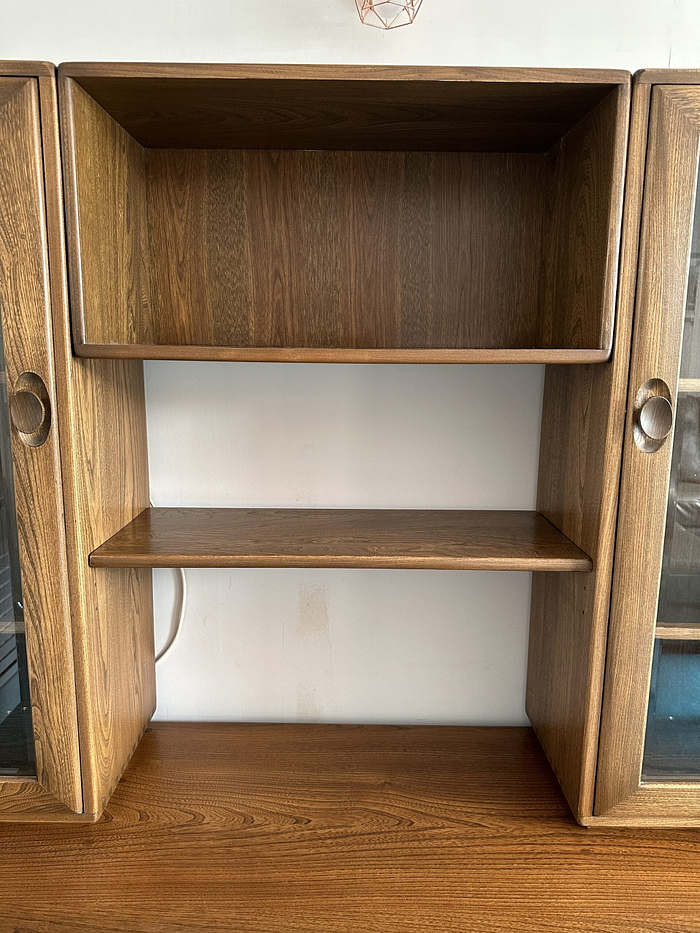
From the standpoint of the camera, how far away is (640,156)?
956 millimetres

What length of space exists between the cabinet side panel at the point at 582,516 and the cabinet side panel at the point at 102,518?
0.80m

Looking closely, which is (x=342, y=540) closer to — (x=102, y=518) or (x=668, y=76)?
(x=102, y=518)

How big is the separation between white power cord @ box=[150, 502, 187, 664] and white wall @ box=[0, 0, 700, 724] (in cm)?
2

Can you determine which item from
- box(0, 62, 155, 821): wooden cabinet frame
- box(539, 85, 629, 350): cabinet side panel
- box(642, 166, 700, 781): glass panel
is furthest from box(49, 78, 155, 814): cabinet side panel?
→ box(642, 166, 700, 781): glass panel

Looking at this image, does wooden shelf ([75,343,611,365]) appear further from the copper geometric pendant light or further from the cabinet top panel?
A: the copper geometric pendant light

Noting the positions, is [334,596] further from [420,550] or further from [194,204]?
[194,204]

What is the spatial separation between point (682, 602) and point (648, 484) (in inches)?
8.3

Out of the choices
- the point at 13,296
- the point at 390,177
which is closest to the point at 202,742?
the point at 13,296

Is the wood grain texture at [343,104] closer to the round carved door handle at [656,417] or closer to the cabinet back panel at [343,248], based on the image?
the cabinet back panel at [343,248]

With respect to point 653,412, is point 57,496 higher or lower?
lower

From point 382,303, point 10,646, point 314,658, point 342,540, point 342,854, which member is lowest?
point 342,854

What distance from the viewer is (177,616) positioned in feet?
4.80

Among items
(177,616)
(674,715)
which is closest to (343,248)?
(177,616)

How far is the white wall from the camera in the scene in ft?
4.13
